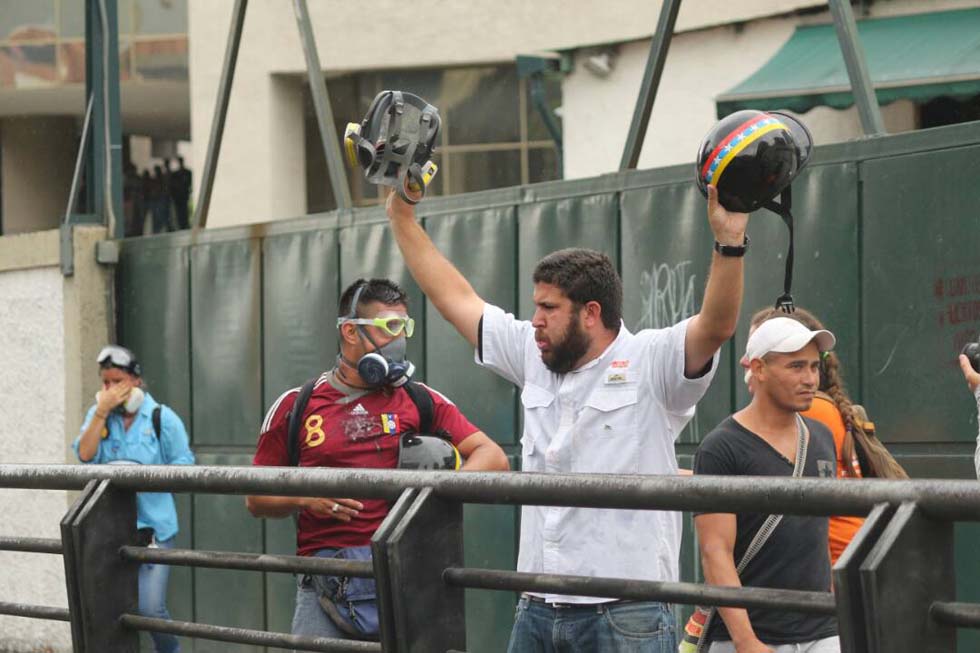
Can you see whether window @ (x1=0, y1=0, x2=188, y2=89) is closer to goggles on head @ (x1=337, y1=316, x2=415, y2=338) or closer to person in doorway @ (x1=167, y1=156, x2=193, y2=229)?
person in doorway @ (x1=167, y1=156, x2=193, y2=229)

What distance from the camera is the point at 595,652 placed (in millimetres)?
4902

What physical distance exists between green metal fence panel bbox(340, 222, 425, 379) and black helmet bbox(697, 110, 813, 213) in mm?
5112

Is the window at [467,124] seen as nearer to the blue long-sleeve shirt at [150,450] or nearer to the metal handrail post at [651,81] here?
the blue long-sleeve shirt at [150,450]

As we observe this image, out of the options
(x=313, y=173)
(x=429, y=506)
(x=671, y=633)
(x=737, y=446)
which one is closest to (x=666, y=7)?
(x=737, y=446)

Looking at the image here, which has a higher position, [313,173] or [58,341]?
[313,173]

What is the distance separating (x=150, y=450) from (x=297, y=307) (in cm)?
130

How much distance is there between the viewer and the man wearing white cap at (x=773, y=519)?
5.26m

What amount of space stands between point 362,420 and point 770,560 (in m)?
1.60

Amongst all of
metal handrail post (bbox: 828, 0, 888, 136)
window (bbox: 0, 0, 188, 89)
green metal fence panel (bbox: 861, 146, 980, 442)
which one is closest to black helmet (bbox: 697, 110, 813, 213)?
green metal fence panel (bbox: 861, 146, 980, 442)

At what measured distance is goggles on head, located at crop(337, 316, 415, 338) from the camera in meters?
6.34

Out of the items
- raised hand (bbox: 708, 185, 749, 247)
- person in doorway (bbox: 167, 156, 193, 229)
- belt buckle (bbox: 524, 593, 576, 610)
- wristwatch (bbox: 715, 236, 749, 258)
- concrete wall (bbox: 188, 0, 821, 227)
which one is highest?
concrete wall (bbox: 188, 0, 821, 227)

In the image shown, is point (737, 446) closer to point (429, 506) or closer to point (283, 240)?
point (429, 506)

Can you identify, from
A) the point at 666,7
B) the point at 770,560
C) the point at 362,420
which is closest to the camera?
the point at 770,560

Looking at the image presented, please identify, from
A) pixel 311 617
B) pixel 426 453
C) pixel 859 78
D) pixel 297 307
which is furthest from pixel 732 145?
pixel 297 307
